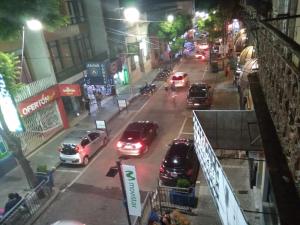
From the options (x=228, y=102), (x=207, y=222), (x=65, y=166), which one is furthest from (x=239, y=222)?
(x=228, y=102)

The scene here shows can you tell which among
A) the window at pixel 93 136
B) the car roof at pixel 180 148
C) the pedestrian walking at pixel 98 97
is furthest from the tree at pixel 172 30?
the car roof at pixel 180 148

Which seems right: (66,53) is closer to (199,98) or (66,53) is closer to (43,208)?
(199,98)

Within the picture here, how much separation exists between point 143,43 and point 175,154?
28.1m

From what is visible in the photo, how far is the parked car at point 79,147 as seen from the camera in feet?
56.8

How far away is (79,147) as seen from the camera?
17312 millimetres

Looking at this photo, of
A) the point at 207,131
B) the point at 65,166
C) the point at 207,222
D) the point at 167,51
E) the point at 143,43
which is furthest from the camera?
the point at 167,51

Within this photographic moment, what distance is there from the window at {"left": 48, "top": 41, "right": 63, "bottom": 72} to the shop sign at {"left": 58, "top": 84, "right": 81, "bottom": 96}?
212 centimetres

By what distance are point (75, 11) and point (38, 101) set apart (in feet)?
35.4

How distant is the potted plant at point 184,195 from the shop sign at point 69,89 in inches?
443

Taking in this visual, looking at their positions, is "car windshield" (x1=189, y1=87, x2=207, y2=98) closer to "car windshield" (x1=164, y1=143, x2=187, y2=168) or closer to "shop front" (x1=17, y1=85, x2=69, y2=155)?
"car windshield" (x1=164, y1=143, x2=187, y2=168)

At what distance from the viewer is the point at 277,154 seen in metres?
4.83

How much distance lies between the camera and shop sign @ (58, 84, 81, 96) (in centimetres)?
2134

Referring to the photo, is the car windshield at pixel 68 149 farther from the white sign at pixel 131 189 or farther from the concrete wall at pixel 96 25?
the concrete wall at pixel 96 25

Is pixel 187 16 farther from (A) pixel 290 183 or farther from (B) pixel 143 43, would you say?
(A) pixel 290 183
